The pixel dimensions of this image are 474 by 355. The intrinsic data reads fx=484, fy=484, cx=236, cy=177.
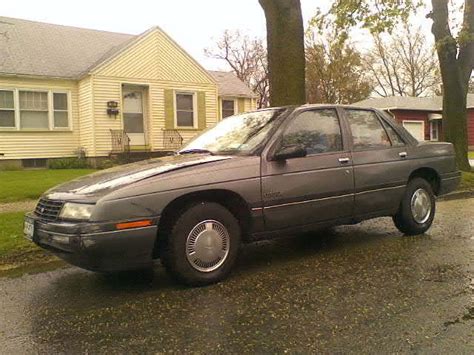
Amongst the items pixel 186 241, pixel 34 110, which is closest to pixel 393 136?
pixel 186 241

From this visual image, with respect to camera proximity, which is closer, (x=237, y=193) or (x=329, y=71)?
(x=237, y=193)

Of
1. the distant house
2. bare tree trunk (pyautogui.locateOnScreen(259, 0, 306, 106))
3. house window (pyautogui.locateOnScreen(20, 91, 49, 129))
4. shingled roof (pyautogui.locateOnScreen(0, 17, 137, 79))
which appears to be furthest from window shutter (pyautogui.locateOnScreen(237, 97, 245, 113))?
bare tree trunk (pyautogui.locateOnScreen(259, 0, 306, 106))

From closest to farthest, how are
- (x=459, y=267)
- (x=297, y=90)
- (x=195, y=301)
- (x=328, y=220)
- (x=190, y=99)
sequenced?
(x=195, y=301)
(x=459, y=267)
(x=328, y=220)
(x=297, y=90)
(x=190, y=99)

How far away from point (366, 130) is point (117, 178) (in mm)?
3102

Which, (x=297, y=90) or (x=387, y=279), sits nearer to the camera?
(x=387, y=279)

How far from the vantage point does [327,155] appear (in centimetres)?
524

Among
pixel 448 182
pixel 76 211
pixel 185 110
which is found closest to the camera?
pixel 76 211

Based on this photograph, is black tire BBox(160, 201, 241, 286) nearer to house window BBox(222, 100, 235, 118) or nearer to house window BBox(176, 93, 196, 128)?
house window BBox(176, 93, 196, 128)

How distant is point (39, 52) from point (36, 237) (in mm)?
16725

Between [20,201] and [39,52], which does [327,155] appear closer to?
[20,201]

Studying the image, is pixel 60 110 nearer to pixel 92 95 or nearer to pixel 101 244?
pixel 92 95

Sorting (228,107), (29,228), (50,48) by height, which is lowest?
(29,228)

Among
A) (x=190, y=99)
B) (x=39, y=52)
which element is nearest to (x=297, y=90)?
(x=190, y=99)

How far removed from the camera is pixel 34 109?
58.4ft
